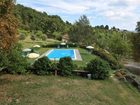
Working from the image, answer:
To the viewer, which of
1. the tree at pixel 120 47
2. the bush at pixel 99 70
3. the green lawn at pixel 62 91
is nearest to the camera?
the green lawn at pixel 62 91

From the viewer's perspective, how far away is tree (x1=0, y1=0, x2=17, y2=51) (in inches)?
720

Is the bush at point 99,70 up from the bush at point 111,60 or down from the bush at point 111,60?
up

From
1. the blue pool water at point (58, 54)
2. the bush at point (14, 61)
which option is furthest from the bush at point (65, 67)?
the blue pool water at point (58, 54)

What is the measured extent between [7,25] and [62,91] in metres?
6.74

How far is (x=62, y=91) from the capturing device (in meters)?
22.2

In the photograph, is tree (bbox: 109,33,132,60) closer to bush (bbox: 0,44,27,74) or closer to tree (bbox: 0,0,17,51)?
bush (bbox: 0,44,27,74)

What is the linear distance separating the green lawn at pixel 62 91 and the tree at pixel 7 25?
3.63m

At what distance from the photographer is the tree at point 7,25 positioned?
18.3 m

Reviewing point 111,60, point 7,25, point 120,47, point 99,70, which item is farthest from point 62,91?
point 120,47

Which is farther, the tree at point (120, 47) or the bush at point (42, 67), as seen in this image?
the tree at point (120, 47)

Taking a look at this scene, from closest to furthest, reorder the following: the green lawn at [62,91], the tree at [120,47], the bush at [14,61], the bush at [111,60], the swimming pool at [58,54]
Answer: the green lawn at [62,91] → the bush at [14,61] → the bush at [111,60] → the swimming pool at [58,54] → the tree at [120,47]

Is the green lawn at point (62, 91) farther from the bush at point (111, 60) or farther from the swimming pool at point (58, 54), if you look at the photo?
the swimming pool at point (58, 54)

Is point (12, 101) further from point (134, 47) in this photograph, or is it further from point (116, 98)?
point (134, 47)

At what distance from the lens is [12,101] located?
18172 millimetres
